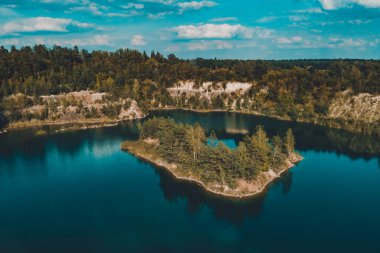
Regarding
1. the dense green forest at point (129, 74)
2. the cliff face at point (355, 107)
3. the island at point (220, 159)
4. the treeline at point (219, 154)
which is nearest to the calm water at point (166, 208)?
the island at point (220, 159)

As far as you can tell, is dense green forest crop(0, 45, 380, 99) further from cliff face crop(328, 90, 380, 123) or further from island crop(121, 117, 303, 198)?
island crop(121, 117, 303, 198)

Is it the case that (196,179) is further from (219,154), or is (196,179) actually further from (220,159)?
(219,154)

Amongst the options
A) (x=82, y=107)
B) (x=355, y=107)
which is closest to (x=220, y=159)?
(x=355, y=107)

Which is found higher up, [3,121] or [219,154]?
[219,154]

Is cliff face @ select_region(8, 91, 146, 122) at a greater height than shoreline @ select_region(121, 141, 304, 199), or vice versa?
cliff face @ select_region(8, 91, 146, 122)

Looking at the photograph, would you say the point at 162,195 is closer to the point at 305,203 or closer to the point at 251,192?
the point at 251,192

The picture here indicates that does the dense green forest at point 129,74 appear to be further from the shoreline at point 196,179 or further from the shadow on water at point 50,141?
the shoreline at point 196,179

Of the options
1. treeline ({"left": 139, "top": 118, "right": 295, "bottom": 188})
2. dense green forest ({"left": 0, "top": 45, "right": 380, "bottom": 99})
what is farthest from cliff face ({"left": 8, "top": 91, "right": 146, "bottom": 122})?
treeline ({"left": 139, "top": 118, "right": 295, "bottom": 188})

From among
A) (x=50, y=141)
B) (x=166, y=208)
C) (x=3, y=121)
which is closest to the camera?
(x=166, y=208)
